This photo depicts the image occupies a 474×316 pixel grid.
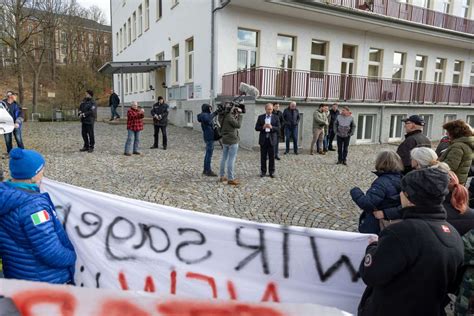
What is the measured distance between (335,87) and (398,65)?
6.28m

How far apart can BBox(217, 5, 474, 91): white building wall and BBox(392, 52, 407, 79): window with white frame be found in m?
0.20

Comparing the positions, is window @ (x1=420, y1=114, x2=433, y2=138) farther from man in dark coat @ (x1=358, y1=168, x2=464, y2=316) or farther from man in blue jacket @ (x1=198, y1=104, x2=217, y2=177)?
man in dark coat @ (x1=358, y1=168, x2=464, y2=316)

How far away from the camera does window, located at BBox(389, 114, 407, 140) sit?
16.6 metres

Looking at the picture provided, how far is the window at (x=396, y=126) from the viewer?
16.6 meters

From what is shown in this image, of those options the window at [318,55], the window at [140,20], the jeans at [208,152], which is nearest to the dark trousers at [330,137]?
the window at [318,55]

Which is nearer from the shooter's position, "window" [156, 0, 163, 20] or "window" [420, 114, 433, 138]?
"window" [420, 114, 433, 138]

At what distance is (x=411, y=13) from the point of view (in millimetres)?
17047

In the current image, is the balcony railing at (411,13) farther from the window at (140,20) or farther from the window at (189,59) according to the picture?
the window at (140,20)

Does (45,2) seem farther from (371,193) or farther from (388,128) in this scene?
(371,193)

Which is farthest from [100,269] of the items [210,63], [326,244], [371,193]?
[210,63]

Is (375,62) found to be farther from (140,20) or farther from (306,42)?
(140,20)

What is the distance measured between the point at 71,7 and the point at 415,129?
3853 cm

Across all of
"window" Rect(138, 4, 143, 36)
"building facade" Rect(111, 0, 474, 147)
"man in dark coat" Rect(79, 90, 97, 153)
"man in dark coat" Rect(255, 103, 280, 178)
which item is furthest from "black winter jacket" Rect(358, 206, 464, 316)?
"window" Rect(138, 4, 143, 36)

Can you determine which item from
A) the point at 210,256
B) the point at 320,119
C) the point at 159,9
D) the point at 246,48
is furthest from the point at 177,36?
the point at 210,256
